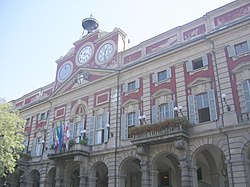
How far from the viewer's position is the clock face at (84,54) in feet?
107

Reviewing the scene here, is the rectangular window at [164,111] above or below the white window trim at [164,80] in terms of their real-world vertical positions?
below

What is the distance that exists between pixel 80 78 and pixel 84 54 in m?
3.23

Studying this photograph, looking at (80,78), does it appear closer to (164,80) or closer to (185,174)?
(164,80)

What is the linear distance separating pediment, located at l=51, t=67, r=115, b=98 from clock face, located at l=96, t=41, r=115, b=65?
1.33 meters

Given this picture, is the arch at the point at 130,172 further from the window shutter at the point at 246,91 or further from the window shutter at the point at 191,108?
the window shutter at the point at 246,91

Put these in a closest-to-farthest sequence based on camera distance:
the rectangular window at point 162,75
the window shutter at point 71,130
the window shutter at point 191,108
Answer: the window shutter at point 191,108
the rectangular window at point 162,75
the window shutter at point 71,130

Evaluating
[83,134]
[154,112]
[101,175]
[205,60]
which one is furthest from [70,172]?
[205,60]

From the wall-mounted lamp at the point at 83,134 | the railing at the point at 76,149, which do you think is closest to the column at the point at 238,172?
the railing at the point at 76,149

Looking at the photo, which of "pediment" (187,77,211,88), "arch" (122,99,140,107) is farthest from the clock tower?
"pediment" (187,77,211,88)

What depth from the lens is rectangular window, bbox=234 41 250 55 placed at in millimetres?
21234

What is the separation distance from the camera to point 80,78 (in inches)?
1252

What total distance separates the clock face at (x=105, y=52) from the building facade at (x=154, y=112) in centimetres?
13

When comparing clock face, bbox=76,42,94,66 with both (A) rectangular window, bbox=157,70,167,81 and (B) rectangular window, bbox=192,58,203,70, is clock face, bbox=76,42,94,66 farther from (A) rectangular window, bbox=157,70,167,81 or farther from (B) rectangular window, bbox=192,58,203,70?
(B) rectangular window, bbox=192,58,203,70

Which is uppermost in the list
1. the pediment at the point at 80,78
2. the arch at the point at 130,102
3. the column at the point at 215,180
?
the pediment at the point at 80,78
